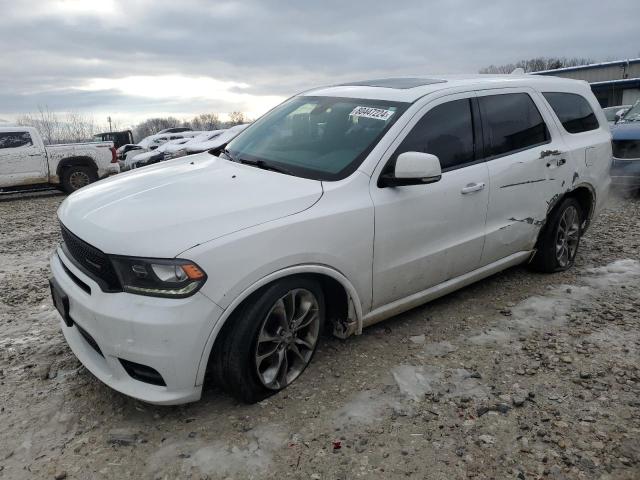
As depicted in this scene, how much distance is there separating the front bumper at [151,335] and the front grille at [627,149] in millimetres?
8056

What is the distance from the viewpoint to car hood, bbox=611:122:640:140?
806cm

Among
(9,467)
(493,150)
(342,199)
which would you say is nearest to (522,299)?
(493,150)

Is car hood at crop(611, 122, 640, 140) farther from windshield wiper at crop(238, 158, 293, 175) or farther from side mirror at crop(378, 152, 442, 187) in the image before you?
windshield wiper at crop(238, 158, 293, 175)

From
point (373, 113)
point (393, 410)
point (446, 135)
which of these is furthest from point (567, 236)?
point (393, 410)

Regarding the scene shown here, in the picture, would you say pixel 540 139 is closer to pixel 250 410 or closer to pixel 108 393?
pixel 250 410

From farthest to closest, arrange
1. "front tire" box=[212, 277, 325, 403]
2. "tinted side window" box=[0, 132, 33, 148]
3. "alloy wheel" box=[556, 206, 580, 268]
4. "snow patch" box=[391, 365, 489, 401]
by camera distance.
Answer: "tinted side window" box=[0, 132, 33, 148] → "alloy wheel" box=[556, 206, 580, 268] → "snow patch" box=[391, 365, 489, 401] → "front tire" box=[212, 277, 325, 403]

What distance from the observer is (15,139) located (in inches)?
441

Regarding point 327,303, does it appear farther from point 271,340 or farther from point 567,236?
point 567,236

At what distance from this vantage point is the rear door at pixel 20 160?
432 inches

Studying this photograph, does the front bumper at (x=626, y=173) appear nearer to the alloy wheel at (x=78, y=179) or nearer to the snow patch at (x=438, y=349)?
the snow patch at (x=438, y=349)

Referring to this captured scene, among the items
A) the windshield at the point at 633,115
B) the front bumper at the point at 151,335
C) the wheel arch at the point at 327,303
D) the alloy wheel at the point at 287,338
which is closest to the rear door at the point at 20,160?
the front bumper at the point at 151,335

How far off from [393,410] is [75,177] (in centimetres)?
1115

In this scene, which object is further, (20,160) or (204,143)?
(204,143)

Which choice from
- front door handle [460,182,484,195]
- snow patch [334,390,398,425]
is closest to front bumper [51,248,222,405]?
snow patch [334,390,398,425]
